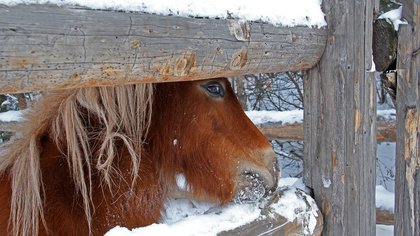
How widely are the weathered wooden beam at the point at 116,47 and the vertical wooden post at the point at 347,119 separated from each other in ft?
1.15

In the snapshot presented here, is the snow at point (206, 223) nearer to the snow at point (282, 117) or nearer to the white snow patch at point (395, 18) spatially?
the white snow patch at point (395, 18)

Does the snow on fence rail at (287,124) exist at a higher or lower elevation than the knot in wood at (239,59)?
lower

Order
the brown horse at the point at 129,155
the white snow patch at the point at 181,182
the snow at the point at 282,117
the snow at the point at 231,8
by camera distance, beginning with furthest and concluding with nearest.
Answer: the snow at the point at 282,117
the white snow patch at the point at 181,182
the brown horse at the point at 129,155
the snow at the point at 231,8

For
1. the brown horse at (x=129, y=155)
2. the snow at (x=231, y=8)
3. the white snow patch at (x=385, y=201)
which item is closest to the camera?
the snow at (x=231, y=8)

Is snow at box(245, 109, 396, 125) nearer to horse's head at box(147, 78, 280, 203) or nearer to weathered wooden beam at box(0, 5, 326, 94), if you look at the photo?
horse's head at box(147, 78, 280, 203)

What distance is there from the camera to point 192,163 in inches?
65.4

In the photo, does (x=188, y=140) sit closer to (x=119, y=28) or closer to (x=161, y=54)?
(x=161, y=54)

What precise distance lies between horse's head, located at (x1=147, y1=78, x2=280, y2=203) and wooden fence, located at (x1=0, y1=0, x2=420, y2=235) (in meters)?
0.34

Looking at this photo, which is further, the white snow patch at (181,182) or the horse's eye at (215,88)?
the white snow patch at (181,182)

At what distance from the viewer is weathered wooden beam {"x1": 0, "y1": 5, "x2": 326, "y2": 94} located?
715mm

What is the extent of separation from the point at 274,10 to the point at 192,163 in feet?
3.12

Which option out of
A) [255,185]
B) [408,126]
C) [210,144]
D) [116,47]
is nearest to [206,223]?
[255,185]

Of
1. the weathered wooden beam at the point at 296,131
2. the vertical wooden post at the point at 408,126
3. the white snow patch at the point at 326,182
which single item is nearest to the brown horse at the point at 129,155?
the white snow patch at the point at 326,182

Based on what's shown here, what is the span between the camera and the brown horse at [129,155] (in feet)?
4.67
